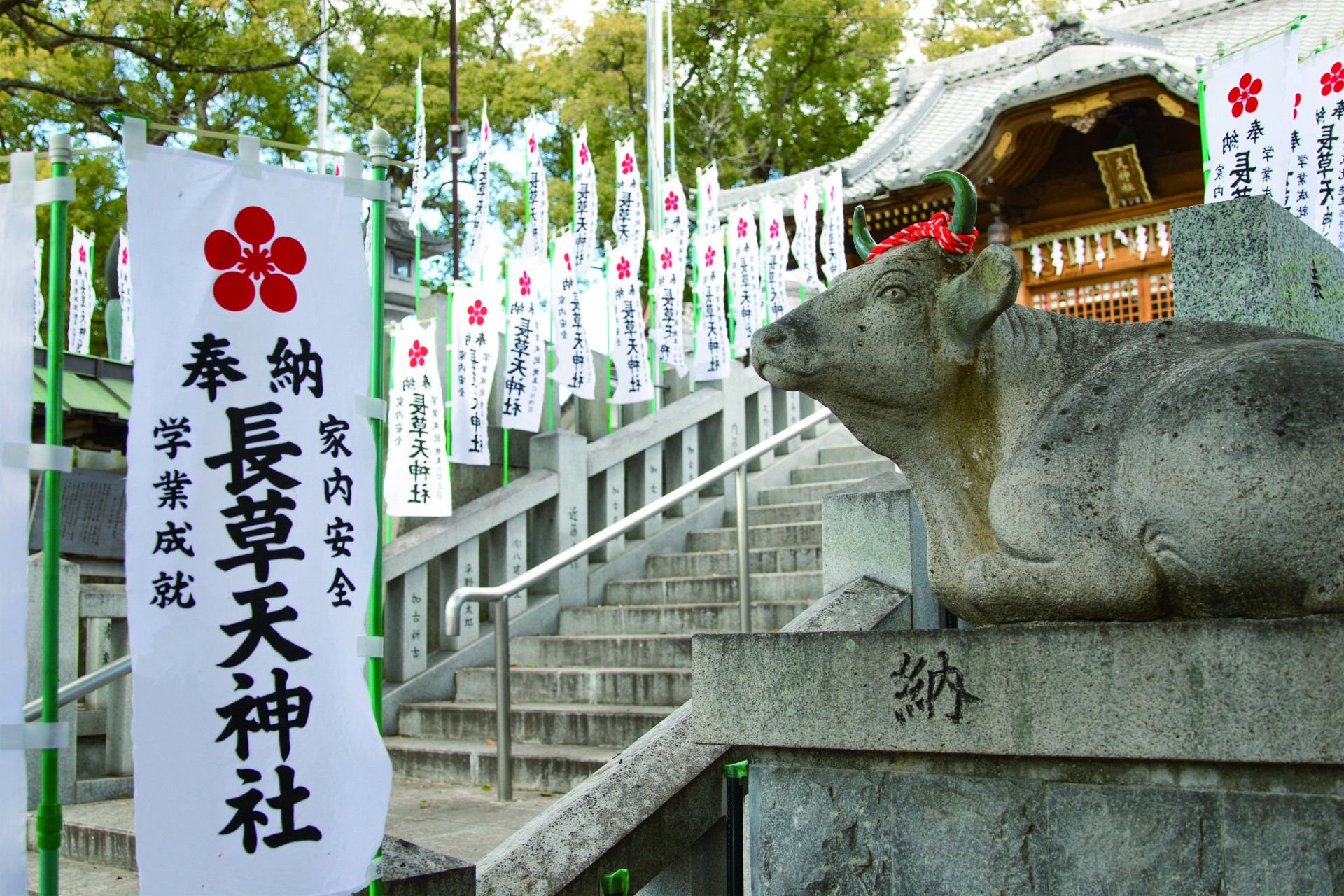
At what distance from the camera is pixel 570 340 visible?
32.2 feet

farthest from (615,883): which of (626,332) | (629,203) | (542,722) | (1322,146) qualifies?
(629,203)

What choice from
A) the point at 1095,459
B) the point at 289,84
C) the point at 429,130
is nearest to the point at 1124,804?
the point at 1095,459

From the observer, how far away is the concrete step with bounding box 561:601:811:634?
727 centimetres

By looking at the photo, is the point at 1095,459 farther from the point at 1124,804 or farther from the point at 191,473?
the point at 191,473

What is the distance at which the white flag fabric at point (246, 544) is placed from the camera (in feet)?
8.79

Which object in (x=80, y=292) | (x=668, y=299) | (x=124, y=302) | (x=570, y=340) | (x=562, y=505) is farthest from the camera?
(x=124, y=302)

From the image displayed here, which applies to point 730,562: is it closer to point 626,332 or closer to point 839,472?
point 839,472

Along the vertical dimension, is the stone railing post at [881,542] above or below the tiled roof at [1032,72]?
below

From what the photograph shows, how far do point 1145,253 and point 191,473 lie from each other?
12.1 m

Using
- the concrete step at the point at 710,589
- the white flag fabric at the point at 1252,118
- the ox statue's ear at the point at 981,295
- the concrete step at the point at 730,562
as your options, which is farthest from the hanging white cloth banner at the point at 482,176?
the ox statue's ear at the point at 981,295

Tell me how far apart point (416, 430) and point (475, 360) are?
3.12ft

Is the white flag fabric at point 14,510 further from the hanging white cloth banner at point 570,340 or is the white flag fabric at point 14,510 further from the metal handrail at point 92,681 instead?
the hanging white cloth banner at point 570,340

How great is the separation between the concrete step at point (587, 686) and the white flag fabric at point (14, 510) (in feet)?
14.5

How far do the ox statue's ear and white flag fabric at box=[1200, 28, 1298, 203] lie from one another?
429 cm
